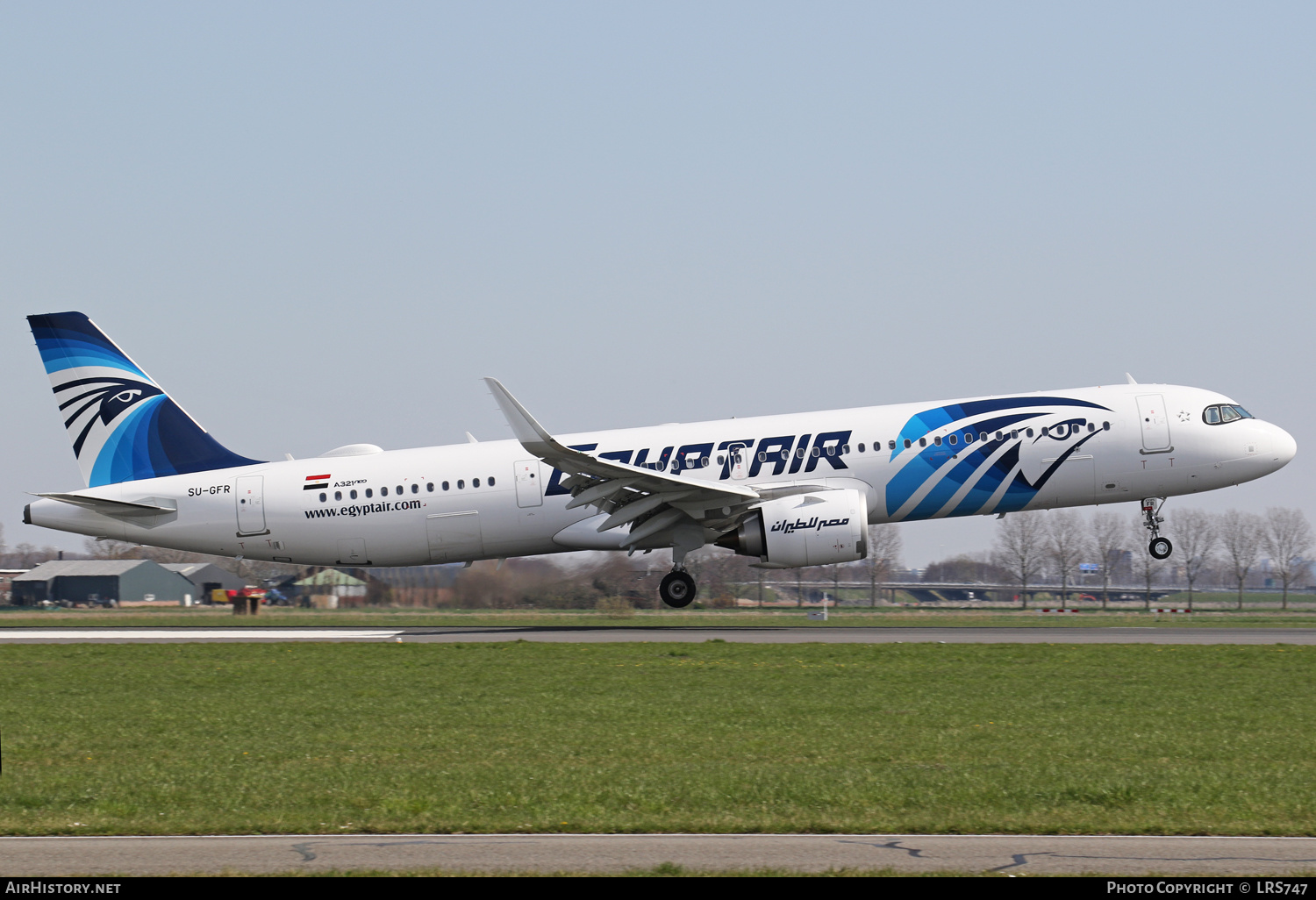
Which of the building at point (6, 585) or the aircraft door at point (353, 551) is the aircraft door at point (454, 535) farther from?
the building at point (6, 585)

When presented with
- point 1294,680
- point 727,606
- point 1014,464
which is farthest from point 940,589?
point 1294,680

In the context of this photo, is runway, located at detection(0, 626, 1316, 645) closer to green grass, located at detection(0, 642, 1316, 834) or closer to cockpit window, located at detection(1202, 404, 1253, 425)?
green grass, located at detection(0, 642, 1316, 834)

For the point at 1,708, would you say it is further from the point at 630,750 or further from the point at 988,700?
the point at 988,700

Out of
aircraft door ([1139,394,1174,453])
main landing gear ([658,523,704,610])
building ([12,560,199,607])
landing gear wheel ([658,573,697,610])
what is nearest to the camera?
aircraft door ([1139,394,1174,453])

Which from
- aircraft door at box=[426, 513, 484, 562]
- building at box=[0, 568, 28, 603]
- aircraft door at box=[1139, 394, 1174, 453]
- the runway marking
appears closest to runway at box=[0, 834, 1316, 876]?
the runway marking

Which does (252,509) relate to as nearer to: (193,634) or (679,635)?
(193,634)

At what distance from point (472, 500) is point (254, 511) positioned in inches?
233

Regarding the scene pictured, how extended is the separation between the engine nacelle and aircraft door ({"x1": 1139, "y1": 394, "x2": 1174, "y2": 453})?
23.9ft

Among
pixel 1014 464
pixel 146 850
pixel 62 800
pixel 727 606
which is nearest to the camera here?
pixel 146 850

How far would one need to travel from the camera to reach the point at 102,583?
79938mm

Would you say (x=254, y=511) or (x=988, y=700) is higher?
(x=254, y=511)

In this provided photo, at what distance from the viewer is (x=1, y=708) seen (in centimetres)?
1695

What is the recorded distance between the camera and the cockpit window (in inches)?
1235
